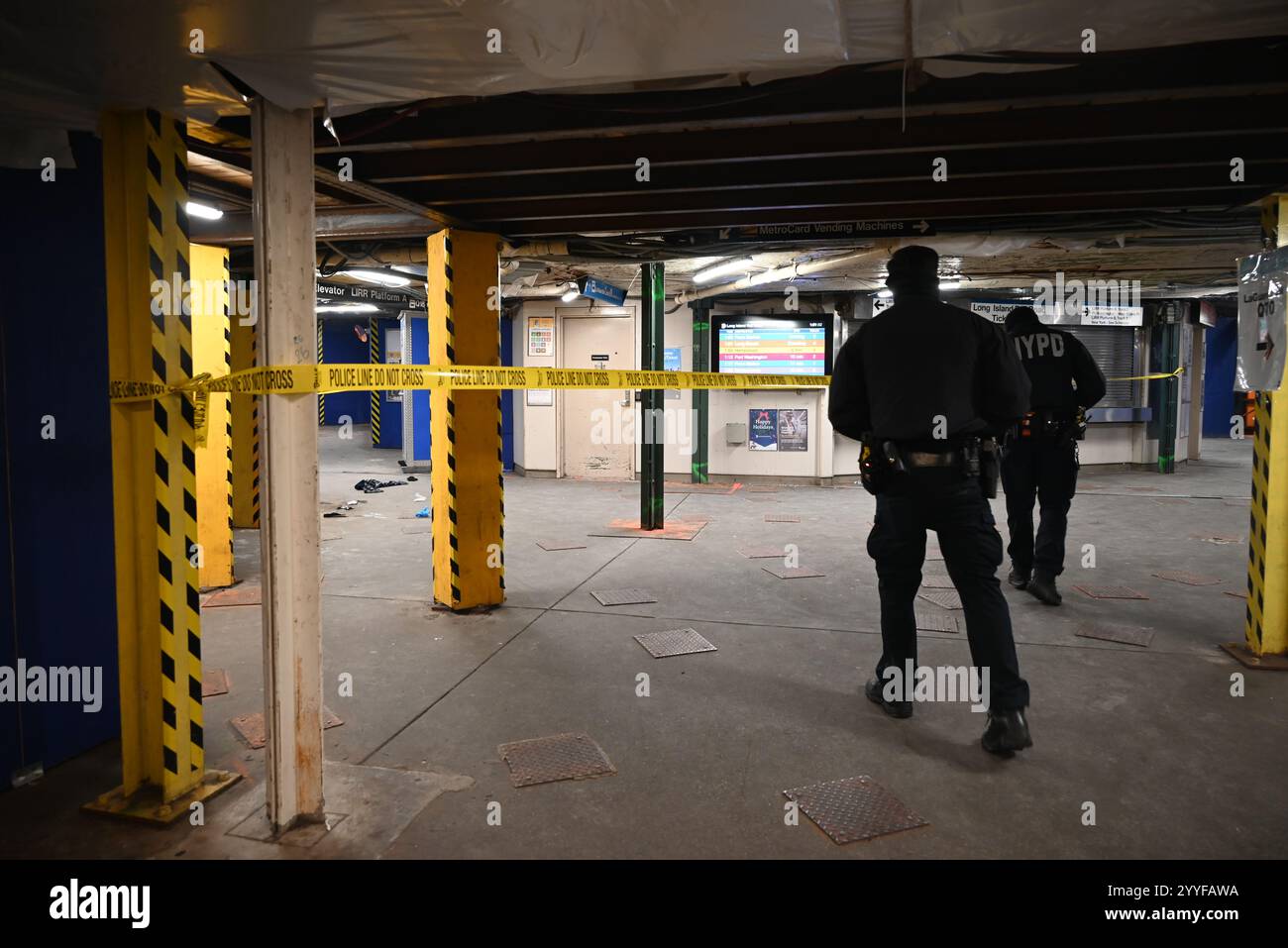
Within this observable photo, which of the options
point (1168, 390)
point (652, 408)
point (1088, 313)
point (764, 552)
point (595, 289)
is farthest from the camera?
point (1168, 390)

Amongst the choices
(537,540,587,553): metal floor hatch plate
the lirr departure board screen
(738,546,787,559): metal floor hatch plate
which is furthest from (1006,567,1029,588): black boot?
the lirr departure board screen

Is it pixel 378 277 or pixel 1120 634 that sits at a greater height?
pixel 378 277

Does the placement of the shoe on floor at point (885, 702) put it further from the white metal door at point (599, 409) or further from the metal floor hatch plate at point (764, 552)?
the white metal door at point (599, 409)

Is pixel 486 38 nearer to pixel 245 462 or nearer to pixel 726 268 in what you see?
pixel 726 268

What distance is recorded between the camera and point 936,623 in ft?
16.0

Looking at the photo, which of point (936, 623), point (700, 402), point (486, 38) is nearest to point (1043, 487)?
point (936, 623)

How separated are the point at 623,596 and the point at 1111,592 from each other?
3.49m

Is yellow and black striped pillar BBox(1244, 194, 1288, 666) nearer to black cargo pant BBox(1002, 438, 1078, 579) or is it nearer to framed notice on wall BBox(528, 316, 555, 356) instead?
black cargo pant BBox(1002, 438, 1078, 579)

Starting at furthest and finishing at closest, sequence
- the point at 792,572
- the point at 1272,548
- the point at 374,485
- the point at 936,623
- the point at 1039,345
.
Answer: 1. the point at 374,485
2. the point at 792,572
3. the point at 1039,345
4. the point at 936,623
5. the point at 1272,548

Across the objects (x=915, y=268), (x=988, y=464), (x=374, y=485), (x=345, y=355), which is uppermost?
(x=345, y=355)
